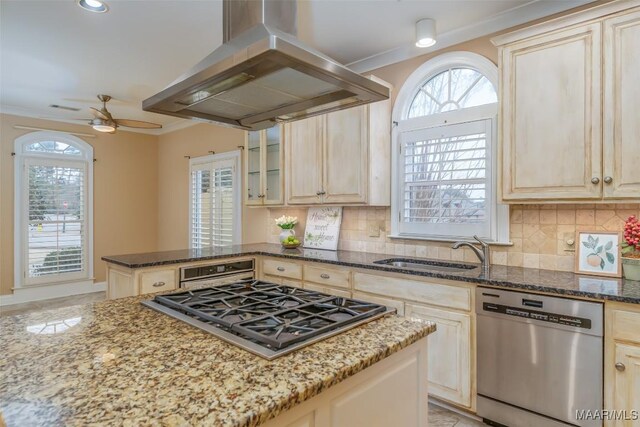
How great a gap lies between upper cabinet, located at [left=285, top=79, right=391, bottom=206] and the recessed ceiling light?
1.78 m

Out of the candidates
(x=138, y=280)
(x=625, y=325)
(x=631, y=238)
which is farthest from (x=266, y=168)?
(x=625, y=325)

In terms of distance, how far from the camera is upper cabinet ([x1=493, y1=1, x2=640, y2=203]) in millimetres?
2004

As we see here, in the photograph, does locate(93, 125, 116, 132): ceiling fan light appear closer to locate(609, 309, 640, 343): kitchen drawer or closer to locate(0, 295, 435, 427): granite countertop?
locate(0, 295, 435, 427): granite countertop

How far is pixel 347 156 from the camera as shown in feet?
10.9

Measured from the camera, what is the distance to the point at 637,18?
196 centimetres

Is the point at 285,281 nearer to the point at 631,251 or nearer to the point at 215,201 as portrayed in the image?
the point at 215,201

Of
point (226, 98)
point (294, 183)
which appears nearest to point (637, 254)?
point (226, 98)

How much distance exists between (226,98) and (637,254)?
2364 mm

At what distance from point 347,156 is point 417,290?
54.2 inches

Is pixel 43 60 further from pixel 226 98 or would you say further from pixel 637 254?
pixel 637 254

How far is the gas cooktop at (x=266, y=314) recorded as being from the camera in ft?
3.70

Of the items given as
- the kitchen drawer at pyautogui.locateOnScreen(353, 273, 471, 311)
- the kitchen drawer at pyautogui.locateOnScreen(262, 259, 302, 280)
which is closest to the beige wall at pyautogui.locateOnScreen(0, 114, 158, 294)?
the kitchen drawer at pyautogui.locateOnScreen(262, 259, 302, 280)

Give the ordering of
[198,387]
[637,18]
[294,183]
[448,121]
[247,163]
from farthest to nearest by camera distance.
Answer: [247,163]
[294,183]
[448,121]
[637,18]
[198,387]

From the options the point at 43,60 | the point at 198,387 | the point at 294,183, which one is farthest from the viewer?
the point at 294,183
